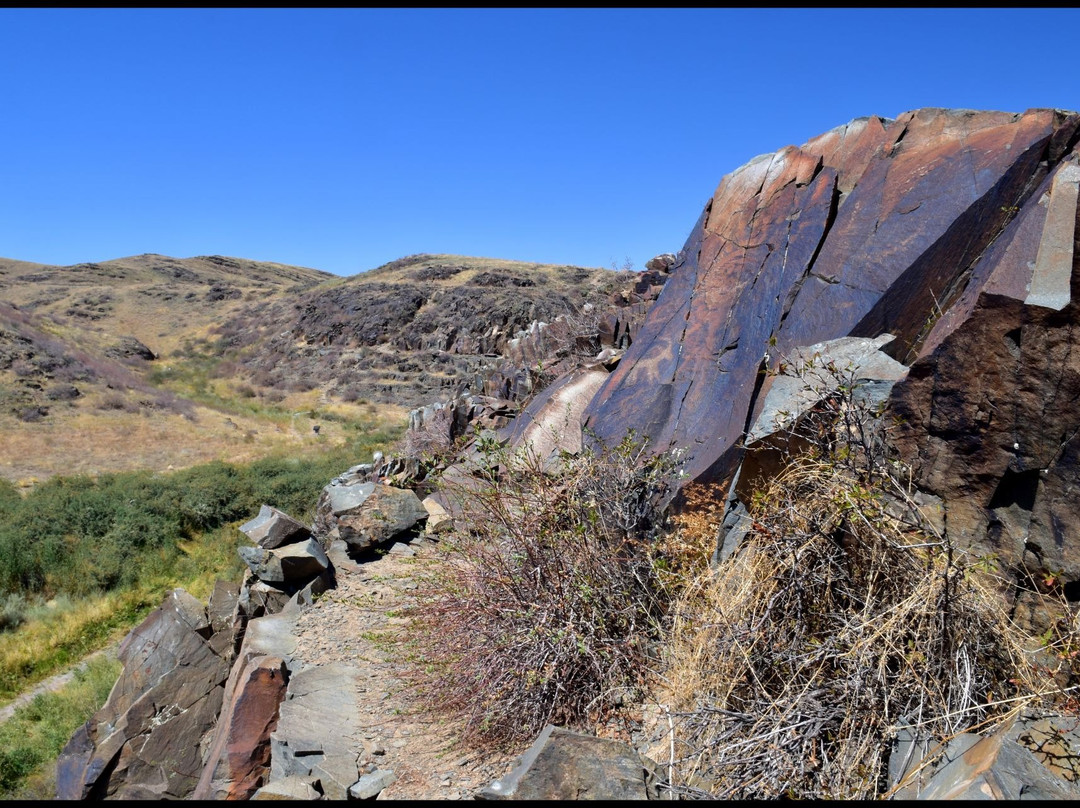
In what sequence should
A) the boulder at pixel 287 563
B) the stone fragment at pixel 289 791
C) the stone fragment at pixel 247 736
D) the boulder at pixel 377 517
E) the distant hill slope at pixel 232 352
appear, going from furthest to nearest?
the distant hill slope at pixel 232 352 → the boulder at pixel 377 517 → the boulder at pixel 287 563 → the stone fragment at pixel 247 736 → the stone fragment at pixel 289 791

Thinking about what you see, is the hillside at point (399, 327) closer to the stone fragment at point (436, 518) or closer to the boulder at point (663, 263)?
the boulder at point (663, 263)

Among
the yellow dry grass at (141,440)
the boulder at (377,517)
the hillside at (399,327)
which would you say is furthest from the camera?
the hillside at (399,327)

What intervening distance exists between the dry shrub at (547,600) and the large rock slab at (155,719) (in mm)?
2663

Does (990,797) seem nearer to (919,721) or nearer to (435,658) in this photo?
(919,721)

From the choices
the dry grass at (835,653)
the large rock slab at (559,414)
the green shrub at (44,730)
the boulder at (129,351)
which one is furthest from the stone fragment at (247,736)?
the boulder at (129,351)

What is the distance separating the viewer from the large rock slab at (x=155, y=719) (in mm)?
5867

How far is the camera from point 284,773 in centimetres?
431

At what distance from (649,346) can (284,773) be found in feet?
17.4

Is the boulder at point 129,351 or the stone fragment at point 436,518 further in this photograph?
the boulder at point 129,351

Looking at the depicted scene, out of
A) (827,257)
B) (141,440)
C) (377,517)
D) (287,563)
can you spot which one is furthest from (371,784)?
(141,440)

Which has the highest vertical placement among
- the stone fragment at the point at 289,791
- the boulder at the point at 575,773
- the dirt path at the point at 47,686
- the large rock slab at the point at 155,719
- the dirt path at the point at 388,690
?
the boulder at the point at 575,773

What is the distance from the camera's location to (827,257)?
6.14 m

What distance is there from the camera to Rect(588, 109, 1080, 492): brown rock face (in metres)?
5.07

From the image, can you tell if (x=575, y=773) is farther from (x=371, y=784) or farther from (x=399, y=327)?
(x=399, y=327)
